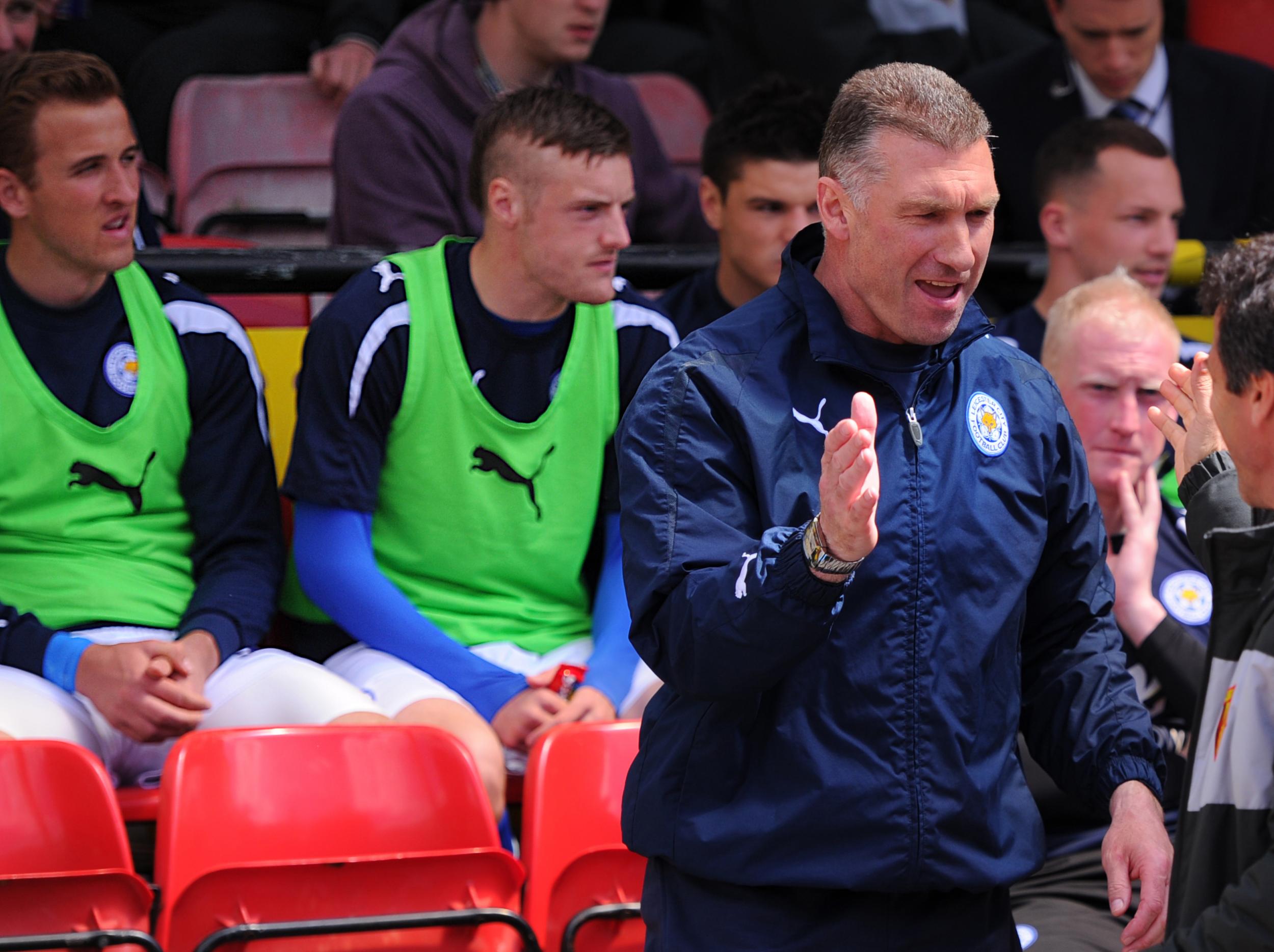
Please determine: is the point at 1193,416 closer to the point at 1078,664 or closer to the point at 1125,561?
the point at 1078,664

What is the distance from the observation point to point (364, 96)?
3.76 metres

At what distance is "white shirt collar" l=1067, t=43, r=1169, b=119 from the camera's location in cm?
429

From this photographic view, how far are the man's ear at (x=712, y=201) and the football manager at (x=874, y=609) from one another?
186 centimetres

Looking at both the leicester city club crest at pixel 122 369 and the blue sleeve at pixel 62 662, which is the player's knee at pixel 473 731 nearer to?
the blue sleeve at pixel 62 662

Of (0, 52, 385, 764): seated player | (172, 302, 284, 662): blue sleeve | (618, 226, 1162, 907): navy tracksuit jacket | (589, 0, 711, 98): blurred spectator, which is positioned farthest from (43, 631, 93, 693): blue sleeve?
(589, 0, 711, 98): blurred spectator

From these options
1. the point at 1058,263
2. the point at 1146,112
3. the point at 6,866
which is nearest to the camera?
the point at 6,866

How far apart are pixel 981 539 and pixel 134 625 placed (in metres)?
1.67

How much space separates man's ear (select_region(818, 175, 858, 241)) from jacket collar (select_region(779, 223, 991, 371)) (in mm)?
62

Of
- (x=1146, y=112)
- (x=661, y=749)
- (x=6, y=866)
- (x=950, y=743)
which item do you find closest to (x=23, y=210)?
(x=6, y=866)

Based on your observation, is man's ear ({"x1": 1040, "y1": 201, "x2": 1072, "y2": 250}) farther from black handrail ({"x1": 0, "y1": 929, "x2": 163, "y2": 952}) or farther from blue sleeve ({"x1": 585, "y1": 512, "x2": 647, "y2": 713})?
black handrail ({"x1": 0, "y1": 929, "x2": 163, "y2": 952})

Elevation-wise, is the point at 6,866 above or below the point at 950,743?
below

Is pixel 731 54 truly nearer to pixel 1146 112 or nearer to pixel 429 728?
pixel 1146 112

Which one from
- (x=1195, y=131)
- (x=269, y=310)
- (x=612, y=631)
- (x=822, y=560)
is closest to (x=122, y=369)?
(x=269, y=310)

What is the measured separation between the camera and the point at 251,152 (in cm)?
464
